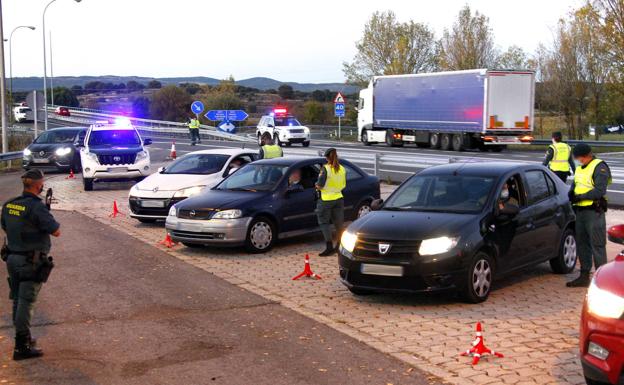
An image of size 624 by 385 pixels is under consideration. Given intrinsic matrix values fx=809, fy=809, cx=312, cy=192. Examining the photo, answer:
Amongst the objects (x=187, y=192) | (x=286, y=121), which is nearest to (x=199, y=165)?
(x=187, y=192)

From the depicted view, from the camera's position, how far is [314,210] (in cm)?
1297

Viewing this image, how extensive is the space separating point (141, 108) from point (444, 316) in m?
74.0

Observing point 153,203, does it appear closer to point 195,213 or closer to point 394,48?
point 195,213

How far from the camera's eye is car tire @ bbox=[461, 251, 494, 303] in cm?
853

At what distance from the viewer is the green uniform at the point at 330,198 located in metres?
11.6

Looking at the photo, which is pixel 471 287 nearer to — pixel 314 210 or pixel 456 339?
pixel 456 339

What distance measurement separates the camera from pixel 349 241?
354 inches

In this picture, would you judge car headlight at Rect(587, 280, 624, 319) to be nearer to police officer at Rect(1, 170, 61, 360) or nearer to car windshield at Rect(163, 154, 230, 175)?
police officer at Rect(1, 170, 61, 360)

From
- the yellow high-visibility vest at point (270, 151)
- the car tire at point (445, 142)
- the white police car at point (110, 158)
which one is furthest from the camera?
the car tire at point (445, 142)

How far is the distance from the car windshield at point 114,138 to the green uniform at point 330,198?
489 inches

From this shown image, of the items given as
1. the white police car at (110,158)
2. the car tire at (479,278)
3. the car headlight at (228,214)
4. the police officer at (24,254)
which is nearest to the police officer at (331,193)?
the car headlight at (228,214)

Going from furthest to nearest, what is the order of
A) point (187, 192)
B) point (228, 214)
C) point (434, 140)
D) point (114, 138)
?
point (434, 140) < point (114, 138) < point (187, 192) < point (228, 214)

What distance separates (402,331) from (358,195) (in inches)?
235

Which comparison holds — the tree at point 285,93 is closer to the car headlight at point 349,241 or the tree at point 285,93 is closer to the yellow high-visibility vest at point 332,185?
the yellow high-visibility vest at point 332,185
